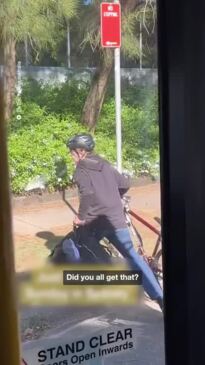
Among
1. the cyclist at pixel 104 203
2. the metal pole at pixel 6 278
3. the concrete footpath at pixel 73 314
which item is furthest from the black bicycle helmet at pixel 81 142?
the metal pole at pixel 6 278

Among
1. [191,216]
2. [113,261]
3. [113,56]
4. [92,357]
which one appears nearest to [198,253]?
[191,216]

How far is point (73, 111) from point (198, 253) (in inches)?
15.4

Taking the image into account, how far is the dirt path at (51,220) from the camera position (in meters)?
1.03

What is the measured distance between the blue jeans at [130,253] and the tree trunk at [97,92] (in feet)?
0.82

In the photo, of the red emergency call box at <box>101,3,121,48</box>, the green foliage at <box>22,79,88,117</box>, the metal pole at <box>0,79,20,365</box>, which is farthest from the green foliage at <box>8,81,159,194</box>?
the metal pole at <box>0,79,20,365</box>

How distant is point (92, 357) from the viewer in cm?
115

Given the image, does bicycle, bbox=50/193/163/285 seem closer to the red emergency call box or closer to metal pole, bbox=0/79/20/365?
the red emergency call box

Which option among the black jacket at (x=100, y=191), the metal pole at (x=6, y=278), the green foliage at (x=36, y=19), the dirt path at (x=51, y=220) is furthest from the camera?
the black jacket at (x=100, y=191)

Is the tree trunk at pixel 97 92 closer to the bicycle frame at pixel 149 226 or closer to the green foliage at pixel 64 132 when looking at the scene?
the green foliage at pixel 64 132

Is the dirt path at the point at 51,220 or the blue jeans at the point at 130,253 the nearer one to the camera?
the dirt path at the point at 51,220

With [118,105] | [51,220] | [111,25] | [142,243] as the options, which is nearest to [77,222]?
[51,220]

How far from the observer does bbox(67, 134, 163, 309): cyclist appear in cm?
113

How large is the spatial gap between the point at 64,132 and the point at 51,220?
187 millimetres

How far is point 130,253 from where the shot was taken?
3.92 ft
